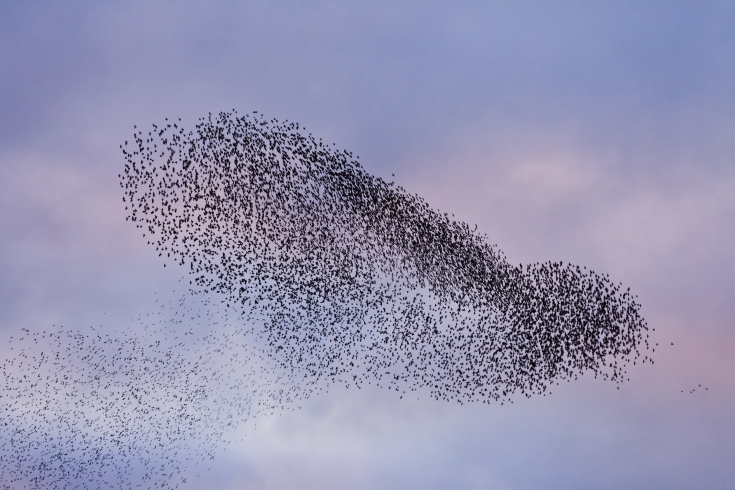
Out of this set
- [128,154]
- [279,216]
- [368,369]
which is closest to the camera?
[128,154]

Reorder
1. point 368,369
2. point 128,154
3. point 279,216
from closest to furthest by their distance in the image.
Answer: point 128,154, point 279,216, point 368,369

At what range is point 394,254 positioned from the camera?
3609 cm

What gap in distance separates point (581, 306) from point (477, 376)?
819 centimetres

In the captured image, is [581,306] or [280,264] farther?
[581,306]

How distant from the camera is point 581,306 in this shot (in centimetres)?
3922

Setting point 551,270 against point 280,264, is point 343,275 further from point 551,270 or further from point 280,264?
point 551,270

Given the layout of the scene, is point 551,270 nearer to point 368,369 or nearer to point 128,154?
point 368,369

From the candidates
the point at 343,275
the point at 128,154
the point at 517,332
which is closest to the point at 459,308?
the point at 517,332

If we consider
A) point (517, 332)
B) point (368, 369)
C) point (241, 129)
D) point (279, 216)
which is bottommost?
point (368, 369)

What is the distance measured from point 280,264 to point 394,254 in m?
6.68

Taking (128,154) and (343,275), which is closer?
(128,154)

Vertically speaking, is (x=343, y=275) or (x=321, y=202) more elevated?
(x=321, y=202)

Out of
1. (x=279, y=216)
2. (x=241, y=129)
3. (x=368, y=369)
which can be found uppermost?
(x=241, y=129)

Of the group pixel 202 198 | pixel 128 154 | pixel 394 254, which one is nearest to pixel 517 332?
pixel 394 254
